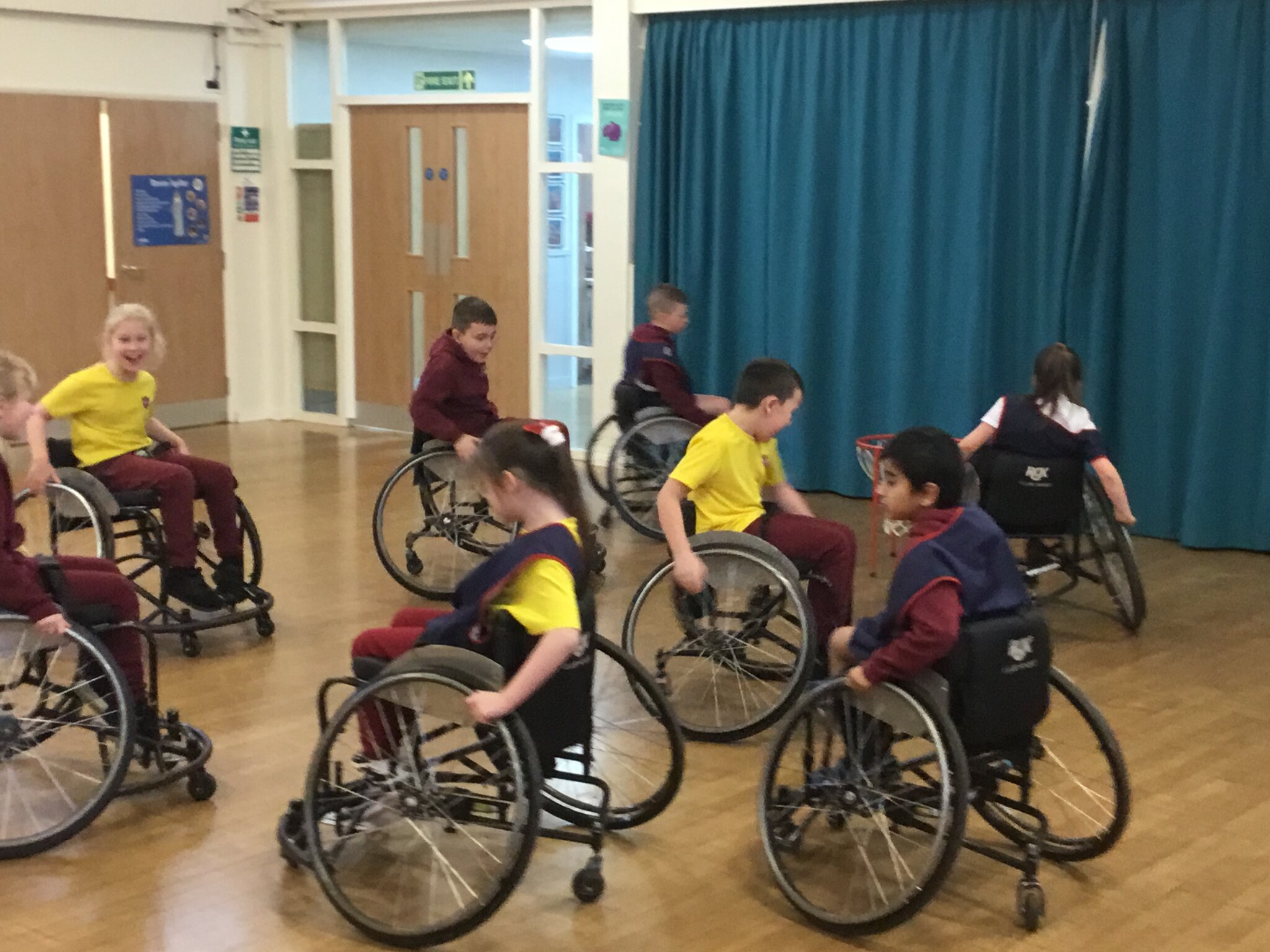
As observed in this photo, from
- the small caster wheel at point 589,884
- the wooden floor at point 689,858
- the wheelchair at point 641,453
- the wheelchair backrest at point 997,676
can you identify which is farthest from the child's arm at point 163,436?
the wheelchair backrest at point 997,676

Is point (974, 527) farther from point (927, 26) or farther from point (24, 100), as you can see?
point (24, 100)

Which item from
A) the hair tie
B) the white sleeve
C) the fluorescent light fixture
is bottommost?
the white sleeve

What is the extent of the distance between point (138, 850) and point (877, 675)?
4.91 ft

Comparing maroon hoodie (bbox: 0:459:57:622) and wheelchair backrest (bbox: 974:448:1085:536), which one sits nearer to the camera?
maroon hoodie (bbox: 0:459:57:622)

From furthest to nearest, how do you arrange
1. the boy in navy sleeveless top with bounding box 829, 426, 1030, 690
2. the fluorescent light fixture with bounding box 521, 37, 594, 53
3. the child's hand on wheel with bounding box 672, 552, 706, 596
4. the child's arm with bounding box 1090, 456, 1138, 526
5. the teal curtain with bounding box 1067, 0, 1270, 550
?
the fluorescent light fixture with bounding box 521, 37, 594, 53, the teal curtain with bounding box 1067, 0, 1270, 550, the child's arm with bounding box 1090, 456, 1138, 526, the child's hand on wheel with bounding box 672, 552, 706, 596, the boy in navy sleeveless top with bounding box 829, 426, 1030, 690

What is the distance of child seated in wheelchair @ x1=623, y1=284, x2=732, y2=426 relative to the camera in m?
5.39

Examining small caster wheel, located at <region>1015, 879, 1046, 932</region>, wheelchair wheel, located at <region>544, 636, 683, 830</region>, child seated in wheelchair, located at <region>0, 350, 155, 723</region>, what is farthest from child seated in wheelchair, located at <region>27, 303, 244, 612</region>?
small caster wheel, located at <region>1015, 879, 1046, 932</region>

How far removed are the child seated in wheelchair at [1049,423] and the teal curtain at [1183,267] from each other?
1367 mm

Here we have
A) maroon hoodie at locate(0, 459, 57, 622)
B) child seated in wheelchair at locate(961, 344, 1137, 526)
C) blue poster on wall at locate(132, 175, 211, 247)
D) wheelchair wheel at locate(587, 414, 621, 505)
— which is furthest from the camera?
blue poster on wall at locate(132, 175, 211, 247)

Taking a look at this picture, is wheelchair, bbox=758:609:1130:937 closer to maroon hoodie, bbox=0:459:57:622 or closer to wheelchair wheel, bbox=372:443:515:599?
maroon hoodie, bbox=0:459:57:622

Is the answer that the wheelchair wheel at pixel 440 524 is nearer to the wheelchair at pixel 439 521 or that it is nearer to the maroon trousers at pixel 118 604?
the wheelchair at pixel 439 521

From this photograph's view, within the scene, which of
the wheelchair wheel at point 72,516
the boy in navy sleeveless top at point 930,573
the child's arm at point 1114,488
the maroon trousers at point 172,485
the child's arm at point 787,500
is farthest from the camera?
the child's arm at point 1114,488

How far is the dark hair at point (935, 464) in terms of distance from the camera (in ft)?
8.69

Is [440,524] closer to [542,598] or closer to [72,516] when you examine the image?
[72,516]
